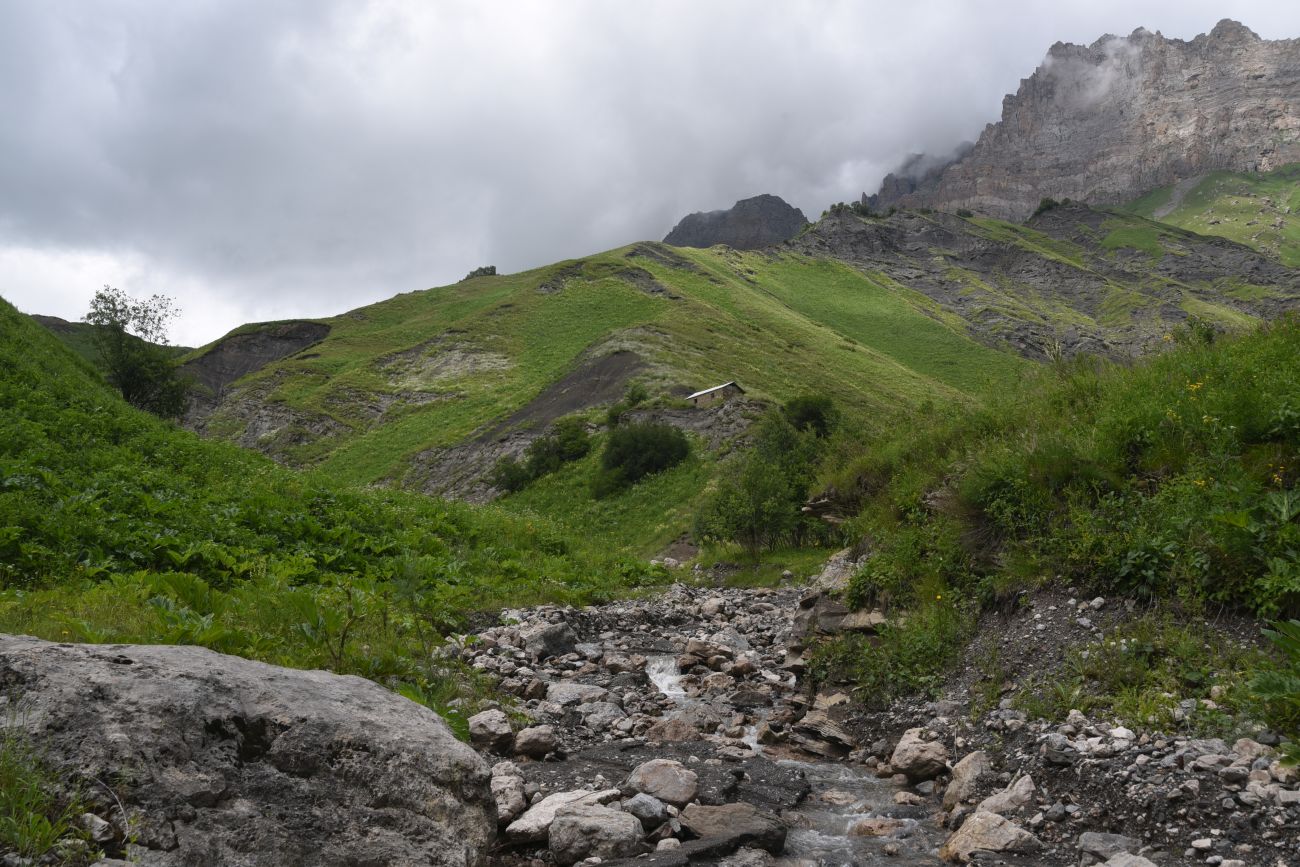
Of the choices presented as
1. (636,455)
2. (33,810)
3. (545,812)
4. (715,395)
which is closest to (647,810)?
(545,812)

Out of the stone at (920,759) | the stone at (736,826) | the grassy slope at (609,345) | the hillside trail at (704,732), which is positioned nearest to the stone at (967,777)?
the hillside trail at (704,732)

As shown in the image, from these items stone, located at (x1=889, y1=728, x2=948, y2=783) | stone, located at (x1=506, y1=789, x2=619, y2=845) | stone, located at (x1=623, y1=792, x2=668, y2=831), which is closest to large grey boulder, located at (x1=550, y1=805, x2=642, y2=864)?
stone, located at (x1=506, y1=789, x2=619, y2=845)

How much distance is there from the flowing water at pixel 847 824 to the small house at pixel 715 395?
4174 centimetres

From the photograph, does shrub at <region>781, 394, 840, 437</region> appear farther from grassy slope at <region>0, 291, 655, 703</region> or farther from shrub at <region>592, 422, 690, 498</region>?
grassy slope at <region>0, 291, 655, 703</region>

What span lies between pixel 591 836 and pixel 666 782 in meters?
1.35

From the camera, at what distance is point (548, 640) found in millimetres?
12523

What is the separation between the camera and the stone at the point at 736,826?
5887 mm

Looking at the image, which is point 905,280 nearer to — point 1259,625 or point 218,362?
point 218,362

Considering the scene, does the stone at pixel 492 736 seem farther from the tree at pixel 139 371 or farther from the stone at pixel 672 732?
the tree at pixel 139 371

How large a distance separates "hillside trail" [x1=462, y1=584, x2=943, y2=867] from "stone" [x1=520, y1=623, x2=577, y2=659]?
0.03 metres

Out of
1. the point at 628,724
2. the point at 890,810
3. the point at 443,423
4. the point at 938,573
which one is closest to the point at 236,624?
the point at 628,724

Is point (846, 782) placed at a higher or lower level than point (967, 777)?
lower

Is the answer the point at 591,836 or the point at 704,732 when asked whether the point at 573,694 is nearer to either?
the point at 704,732

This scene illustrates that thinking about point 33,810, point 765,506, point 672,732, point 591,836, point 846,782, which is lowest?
point 846,782
